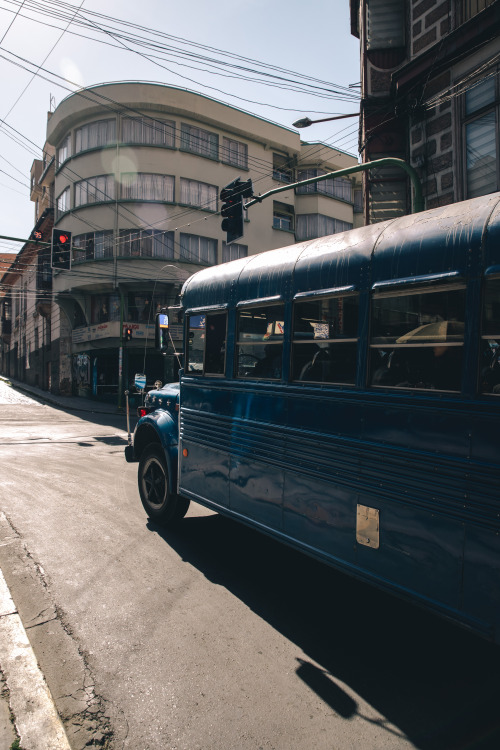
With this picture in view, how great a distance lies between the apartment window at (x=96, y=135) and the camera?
26.8m

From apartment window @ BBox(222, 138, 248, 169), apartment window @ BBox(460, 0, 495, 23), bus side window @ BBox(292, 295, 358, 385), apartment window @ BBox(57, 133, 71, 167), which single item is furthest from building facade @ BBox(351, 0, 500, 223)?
apartment window @ BBox(57, 133, 71, 167)

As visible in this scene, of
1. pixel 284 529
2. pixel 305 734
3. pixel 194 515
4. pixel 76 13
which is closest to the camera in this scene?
pixel 305 734

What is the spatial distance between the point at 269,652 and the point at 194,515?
3.38m

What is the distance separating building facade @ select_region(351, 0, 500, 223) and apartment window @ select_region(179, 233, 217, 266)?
1652 cm

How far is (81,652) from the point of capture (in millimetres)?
3408

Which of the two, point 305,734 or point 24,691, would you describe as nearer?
point 305,734

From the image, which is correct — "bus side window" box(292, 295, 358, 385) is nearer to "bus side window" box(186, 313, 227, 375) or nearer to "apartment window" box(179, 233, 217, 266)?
"bus side window" box(186, 313, 227, 375)

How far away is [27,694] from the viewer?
2916 mm

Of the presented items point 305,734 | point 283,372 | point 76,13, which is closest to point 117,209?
point 76,13

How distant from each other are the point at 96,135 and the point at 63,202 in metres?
4.91

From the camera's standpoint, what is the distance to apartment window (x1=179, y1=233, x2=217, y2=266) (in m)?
27.2

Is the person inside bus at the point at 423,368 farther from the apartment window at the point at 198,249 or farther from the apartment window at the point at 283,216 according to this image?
the apartment window at the point at 283,216

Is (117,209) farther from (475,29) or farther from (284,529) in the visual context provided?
(284,529)

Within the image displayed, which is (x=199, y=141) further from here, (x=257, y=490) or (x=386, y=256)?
(x=386, y=256)
